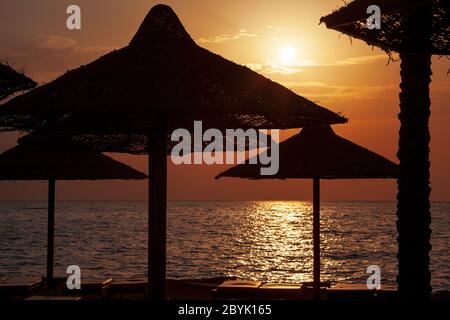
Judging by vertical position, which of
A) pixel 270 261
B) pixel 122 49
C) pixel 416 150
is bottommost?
pixel 270 261

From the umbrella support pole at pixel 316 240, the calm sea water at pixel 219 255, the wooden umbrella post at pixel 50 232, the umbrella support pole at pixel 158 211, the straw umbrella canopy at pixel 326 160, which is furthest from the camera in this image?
the calm sea water at pixel 219 255

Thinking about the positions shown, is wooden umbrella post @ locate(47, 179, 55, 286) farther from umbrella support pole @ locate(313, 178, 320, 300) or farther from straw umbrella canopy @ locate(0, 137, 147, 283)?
umbrella support pole @ locate(313, 178, 320, 300)

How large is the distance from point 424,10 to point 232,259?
4109 cm

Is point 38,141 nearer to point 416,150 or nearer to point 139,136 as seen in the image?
point 139,136

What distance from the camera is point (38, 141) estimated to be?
8.40 meters

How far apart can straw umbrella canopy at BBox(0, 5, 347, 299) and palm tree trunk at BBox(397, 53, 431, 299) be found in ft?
2.37

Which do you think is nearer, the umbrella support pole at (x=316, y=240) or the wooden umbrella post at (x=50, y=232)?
the umbrella support pole at (x=316, y=240)

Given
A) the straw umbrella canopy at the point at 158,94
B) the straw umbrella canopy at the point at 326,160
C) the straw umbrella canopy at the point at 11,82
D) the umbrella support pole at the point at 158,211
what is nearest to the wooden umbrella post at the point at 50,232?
the straw umbrella canopy at the point at 326,160

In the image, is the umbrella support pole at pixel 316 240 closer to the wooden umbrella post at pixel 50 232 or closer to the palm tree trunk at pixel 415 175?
the palm tree trunk at pixel 415 175

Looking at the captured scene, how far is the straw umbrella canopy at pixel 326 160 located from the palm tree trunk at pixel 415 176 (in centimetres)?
315

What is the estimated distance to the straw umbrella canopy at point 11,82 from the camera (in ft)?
26.8

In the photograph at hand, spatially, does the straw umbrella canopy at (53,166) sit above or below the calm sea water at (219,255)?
above

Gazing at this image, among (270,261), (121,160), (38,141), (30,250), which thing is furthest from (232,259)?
(38,141)
